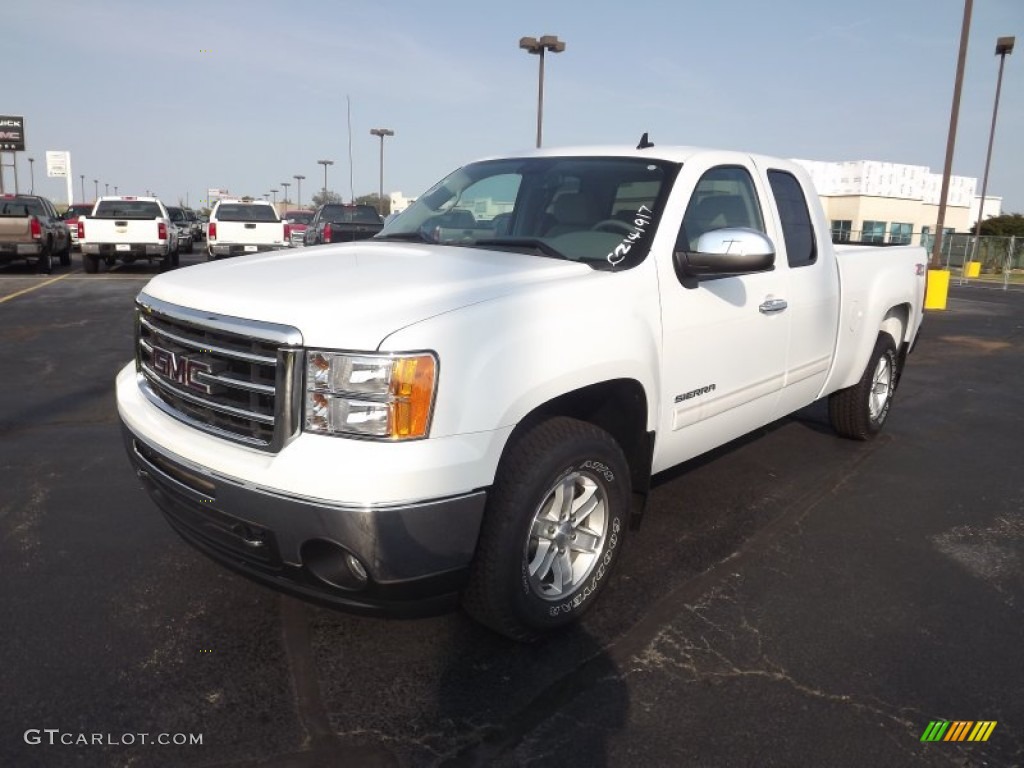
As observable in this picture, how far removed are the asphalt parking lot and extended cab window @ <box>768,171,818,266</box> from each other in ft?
4.69

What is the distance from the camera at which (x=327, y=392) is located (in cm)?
240

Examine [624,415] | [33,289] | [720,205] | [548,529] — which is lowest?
[33,289]

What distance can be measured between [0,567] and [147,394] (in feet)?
3.89

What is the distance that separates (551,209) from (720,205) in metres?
0.85

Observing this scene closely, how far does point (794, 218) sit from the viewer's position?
177 inches

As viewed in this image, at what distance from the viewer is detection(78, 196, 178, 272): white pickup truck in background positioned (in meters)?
18.4

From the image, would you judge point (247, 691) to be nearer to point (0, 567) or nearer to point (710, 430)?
point (0, 567)

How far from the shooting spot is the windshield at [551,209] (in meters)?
3.42

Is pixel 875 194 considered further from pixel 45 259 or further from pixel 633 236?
pixel 633 236

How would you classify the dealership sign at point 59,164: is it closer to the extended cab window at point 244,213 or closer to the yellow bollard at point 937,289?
the extended cab window at point 244,213

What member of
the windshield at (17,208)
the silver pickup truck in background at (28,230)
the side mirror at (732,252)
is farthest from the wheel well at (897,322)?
the windshield at (17,208)

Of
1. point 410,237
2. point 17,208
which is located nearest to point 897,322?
point 410,237

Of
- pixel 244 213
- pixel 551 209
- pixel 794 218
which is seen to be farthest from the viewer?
pixel 244 213

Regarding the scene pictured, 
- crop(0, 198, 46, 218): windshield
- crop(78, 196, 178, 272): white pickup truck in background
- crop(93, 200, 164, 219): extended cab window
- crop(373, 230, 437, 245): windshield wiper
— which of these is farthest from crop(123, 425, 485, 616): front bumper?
crop(0, 198, 46, 218): windshield
